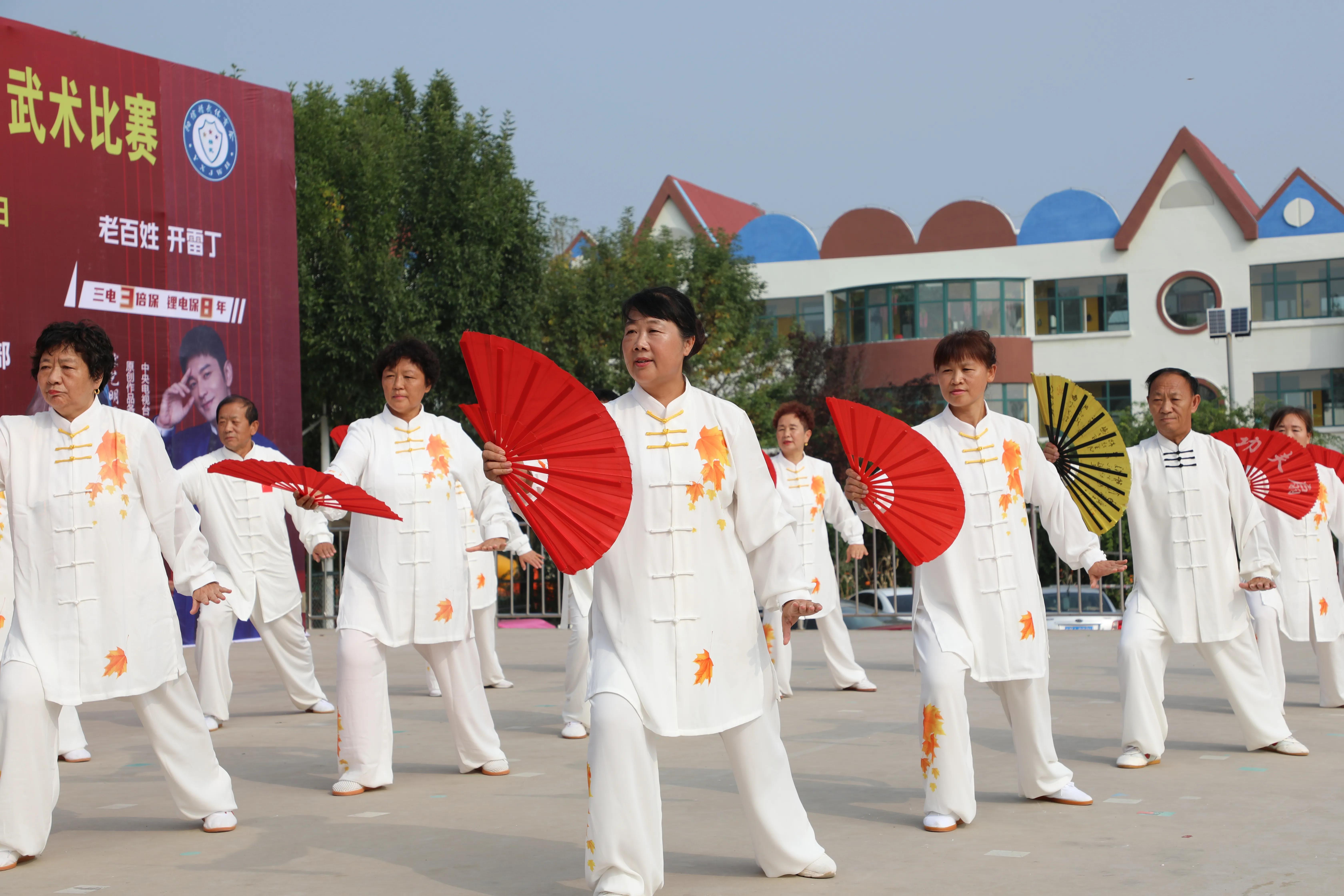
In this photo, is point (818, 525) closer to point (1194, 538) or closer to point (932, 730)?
point (1194, 538)

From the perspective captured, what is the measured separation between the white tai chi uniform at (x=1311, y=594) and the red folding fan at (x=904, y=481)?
3307 millimetres

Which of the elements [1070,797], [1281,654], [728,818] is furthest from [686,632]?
[1281,654]

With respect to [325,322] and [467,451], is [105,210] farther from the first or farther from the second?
[325,322]

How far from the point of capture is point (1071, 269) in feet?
114

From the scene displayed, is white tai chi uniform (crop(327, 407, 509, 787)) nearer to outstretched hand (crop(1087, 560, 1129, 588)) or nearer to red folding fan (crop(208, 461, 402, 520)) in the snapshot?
red folding fan (crop(208, 461, 402, 520))

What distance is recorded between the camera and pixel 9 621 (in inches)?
287

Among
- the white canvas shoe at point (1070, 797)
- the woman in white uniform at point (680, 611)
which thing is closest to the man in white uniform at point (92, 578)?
the woman in white uniform at point (680, 611)

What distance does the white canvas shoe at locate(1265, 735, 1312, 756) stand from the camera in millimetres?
6168

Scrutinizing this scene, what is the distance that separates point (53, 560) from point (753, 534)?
8.25ft

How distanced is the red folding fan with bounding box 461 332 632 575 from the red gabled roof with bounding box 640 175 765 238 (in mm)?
32740

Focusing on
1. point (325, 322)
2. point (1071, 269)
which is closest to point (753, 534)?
point (325, 322)

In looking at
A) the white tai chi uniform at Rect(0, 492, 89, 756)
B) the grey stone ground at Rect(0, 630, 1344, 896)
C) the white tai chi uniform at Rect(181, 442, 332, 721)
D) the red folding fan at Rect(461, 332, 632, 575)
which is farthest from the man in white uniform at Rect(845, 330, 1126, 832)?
the white tai chi uniform at Rect(181, 442, 332, 721)

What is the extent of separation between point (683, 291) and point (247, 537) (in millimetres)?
16981

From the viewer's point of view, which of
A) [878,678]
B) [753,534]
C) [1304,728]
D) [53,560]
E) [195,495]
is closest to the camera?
[753,534]
